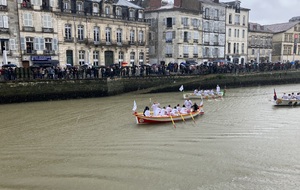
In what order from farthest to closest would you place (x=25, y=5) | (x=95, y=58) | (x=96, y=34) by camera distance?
(x=95, y=58)
(x=96, y=34)
(x=25, y=5)

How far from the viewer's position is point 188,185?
428 inches

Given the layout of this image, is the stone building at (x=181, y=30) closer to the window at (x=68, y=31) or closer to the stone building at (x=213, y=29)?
the stone building at (x=213, y=29)

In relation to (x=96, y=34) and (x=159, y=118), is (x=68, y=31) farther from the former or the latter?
(x=159, y=118)

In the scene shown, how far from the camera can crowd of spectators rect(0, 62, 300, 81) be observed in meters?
26.4

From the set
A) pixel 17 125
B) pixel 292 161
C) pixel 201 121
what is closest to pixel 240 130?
pixel 201 121

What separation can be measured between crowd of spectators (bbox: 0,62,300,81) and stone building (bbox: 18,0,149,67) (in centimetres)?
250

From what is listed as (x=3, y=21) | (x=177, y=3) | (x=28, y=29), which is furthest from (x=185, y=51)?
(x=3, y=21)

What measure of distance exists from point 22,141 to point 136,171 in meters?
6.90

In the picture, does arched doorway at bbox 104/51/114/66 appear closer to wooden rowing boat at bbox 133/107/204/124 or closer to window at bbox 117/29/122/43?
window at bbox 117/29/122/43

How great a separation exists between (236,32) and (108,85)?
1437 inches

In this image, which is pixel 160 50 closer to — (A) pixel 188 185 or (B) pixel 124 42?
(B) pixel 124 42

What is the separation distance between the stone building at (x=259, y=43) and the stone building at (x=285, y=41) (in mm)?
1411

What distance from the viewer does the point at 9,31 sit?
3216 centimetres

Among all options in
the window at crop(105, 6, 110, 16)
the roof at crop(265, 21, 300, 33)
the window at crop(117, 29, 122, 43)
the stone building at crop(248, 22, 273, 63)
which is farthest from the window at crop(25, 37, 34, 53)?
the roof at crop(265, 21, 300, 33)
